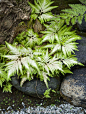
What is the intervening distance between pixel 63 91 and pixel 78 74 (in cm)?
66

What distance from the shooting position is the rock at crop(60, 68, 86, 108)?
2.85 m

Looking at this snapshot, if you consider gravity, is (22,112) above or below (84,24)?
below

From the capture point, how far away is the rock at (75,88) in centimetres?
285

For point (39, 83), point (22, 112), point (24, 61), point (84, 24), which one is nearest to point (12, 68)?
point (24, 61)

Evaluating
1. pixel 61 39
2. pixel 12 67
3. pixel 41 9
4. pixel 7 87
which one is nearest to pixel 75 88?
pixel 61 39

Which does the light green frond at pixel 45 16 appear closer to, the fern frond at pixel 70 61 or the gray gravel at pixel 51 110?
the fern frond at pixel 70 61

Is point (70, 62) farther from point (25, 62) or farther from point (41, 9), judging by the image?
point (41, 9)

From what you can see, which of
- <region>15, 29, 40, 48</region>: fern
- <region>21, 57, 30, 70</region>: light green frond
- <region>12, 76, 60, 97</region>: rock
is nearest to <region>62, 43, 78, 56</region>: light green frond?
<region>15, 29, 40, 48</region>: fern

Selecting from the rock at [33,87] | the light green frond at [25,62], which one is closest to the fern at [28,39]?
the light green frond at [25,62]

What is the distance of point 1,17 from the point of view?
2430 mm

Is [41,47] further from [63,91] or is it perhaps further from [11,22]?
[63,91]

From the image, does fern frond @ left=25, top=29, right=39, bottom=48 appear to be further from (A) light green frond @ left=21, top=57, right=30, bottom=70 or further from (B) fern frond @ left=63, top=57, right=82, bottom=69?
(B) fern frond @ left=63, top=57, right=82, bottom=69

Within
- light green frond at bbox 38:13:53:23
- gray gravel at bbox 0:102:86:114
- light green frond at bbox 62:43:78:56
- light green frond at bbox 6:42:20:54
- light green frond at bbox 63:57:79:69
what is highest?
light green frond at bbox 38:13:53:23

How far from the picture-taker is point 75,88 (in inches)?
114
